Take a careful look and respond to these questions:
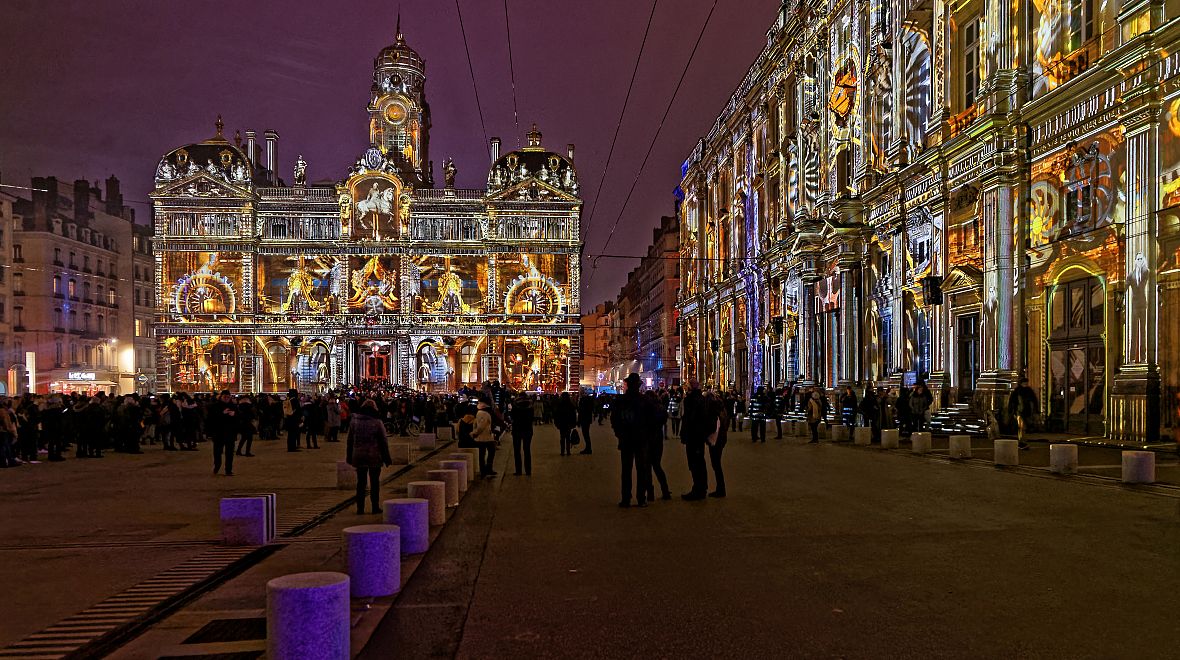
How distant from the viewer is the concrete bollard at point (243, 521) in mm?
10289

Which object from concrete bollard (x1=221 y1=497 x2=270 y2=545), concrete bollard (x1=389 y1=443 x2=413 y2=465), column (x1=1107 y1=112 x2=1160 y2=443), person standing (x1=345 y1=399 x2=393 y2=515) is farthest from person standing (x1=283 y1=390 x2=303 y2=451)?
column (x1=1107 y1=112 x2=1160 y2=443)

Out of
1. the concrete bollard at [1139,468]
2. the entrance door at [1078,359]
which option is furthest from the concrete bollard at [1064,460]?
the entrance door at [1078,359]

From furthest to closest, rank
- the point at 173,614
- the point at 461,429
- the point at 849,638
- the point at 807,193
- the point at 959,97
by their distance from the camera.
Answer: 1. the point at 807,193
2. the point at 959,97
3. the point at 461,429
4. the point at 173,614
5. the point at 849,638

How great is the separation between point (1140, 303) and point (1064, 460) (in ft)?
20.1

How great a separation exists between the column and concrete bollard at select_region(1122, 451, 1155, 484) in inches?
240

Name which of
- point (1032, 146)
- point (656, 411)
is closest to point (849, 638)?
point (656, 411)

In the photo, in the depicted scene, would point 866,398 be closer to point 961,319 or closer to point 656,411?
point 961,319

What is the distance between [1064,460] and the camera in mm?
15672

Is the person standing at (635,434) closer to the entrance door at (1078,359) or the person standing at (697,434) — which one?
the person standing at (697,434)

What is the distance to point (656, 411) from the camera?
13281 mm

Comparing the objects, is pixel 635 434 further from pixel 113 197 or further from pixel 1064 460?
pixel 113 197

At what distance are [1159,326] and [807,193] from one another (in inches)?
849

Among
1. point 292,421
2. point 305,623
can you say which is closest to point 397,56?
point 292,421

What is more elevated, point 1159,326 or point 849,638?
point 1159,326
